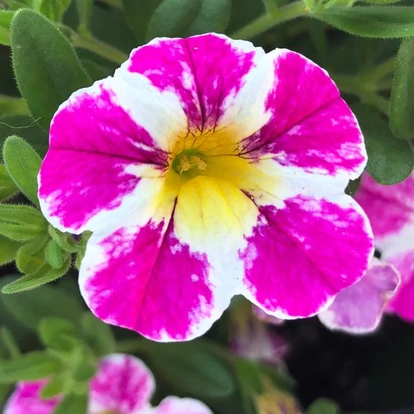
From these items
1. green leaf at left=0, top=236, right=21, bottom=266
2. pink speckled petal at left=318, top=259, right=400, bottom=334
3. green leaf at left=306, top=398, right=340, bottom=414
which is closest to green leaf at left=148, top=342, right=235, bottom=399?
green leaf at left=306, top=398, right=340, bottom=414

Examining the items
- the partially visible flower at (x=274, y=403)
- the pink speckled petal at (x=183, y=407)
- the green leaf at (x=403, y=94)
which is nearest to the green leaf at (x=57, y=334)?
the pink speckled petal at (x=183, y=407)

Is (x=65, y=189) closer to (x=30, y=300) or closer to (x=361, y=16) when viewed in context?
(x=361, y=16)

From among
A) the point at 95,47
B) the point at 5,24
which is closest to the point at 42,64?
the point at 5,24

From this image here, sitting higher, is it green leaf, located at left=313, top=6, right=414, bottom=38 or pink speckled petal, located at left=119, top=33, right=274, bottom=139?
pink speckled petal, located at left=119, top=33, right=274, bottom=139

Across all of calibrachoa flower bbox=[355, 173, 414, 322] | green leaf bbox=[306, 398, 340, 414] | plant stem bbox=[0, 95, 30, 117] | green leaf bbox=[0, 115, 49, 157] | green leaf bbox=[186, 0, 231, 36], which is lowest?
green leaf bbox=[306, 398, 340, 414]

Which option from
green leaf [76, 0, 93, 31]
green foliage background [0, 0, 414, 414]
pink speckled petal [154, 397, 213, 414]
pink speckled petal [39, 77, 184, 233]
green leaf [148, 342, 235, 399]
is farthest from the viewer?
green leaf [148, 342, 235, 399]

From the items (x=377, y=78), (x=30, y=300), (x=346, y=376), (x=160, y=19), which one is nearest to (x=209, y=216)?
(x=160, y=19)

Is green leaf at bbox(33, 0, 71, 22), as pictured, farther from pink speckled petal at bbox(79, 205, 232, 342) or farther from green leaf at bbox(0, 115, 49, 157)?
pink speckled petal at bbox(79, 205, 232, 342)
